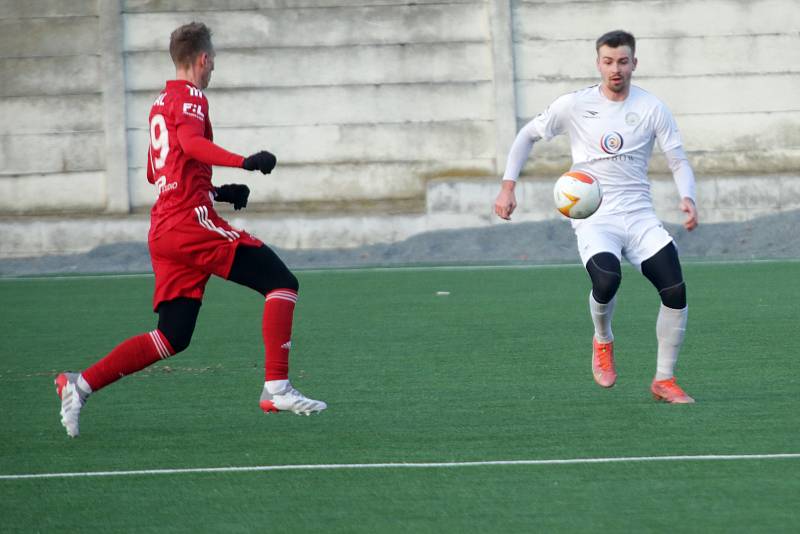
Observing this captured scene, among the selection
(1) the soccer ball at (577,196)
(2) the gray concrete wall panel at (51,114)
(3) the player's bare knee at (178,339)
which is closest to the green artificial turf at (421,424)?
(3) the player's bare knee at (178,339)

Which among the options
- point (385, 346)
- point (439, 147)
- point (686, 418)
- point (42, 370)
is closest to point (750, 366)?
point (686, 418)

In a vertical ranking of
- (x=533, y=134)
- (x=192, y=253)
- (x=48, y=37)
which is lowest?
(x=192, y=253)

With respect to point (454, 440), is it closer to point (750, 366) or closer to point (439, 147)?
point (750, 366)

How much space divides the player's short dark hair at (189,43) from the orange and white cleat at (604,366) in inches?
103

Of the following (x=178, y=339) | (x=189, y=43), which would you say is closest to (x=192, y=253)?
(x=178, y=339)

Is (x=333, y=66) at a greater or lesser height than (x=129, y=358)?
greater

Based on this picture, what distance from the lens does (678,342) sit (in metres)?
7.35

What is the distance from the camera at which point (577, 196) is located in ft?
24.2

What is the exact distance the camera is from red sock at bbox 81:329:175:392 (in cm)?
669

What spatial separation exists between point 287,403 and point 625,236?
1985 millimetres

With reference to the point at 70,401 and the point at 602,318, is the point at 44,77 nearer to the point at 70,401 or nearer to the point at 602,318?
the point at 602,318

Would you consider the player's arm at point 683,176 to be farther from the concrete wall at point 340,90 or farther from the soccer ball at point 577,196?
the concrete wall at point 340,90

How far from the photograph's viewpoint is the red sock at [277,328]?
272 inches

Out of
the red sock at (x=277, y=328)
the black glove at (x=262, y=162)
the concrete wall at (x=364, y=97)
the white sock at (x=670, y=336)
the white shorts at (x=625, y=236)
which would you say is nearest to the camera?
the black glove at (x=262, y=162)
